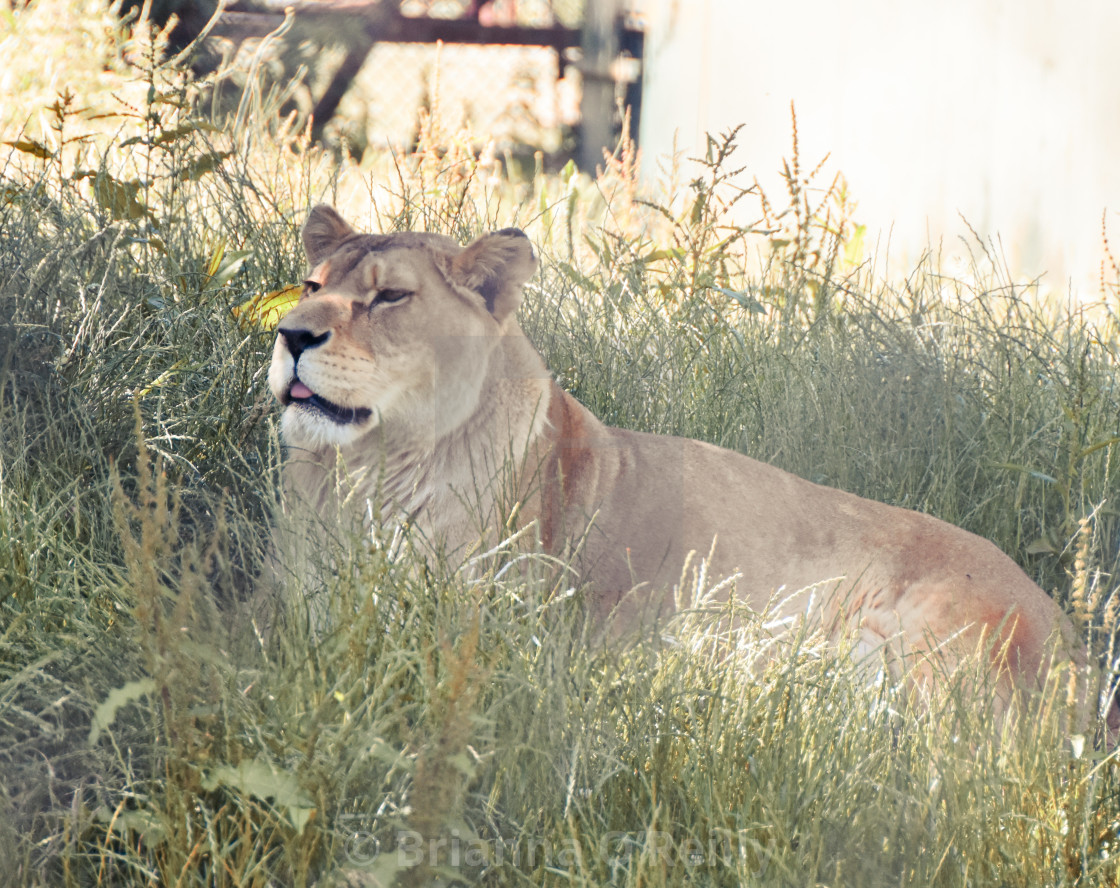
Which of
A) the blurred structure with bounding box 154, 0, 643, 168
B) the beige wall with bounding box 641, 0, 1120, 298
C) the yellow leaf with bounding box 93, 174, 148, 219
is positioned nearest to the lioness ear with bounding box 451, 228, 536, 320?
the yellow leaf with bounding box 93, 174, 148, 219

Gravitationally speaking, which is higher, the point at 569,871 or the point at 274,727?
the point at 274,727

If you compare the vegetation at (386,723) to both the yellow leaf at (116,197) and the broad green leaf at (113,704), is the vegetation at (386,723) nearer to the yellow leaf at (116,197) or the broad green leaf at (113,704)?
the broad green leaf at (113,704)

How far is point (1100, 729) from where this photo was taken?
7.33 feet

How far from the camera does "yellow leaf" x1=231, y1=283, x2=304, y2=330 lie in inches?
140

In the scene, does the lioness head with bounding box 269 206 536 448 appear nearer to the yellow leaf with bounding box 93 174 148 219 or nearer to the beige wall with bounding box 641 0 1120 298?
the yellow leaf with bounding box 93 174 148 219

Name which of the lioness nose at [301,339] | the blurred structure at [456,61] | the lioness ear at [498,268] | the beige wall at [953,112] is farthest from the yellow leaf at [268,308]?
the blurred structure at [456,61]

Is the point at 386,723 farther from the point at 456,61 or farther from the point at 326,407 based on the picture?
the point at 456,61

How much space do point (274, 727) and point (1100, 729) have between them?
1477 mm

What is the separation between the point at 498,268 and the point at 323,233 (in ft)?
1.59

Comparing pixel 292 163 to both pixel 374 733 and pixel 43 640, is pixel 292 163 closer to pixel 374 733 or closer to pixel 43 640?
pixel 43 640

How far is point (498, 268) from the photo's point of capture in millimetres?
2928

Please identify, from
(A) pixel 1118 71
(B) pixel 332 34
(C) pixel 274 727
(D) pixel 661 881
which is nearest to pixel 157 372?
(C) pixel 274 727

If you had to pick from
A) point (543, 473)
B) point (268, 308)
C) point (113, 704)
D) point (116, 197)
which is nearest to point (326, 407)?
point (543, 473)

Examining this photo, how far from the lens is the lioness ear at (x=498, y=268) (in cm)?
287
